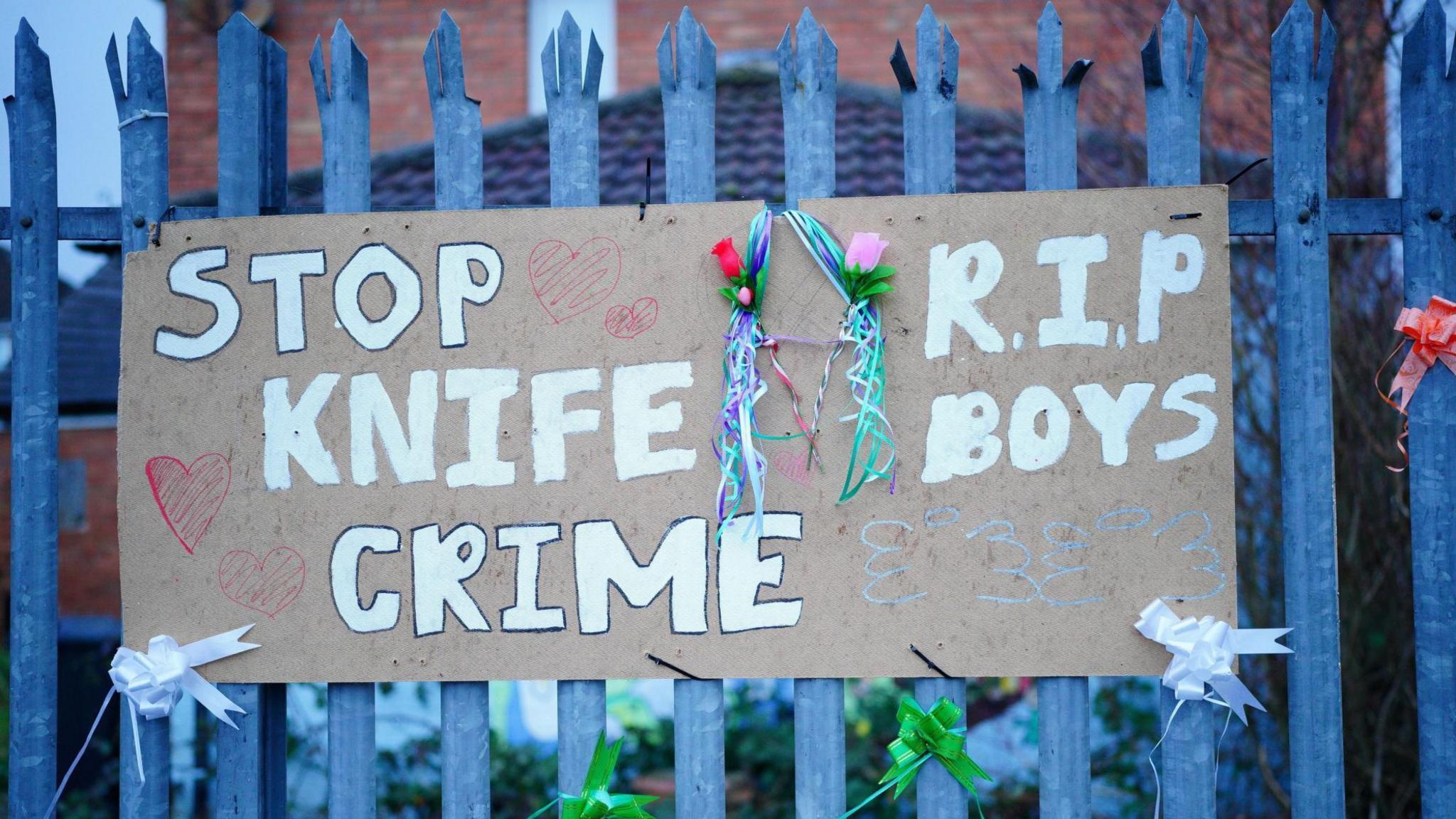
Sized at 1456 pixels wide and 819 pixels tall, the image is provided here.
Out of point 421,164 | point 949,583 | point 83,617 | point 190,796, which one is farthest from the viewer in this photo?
point 83,617

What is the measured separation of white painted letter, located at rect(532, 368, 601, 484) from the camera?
212 cm

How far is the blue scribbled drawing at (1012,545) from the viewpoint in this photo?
206cm

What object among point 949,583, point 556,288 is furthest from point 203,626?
point 949,583

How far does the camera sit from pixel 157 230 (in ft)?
7.30

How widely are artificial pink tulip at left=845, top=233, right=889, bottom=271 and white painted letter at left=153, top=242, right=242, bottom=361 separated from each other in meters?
1.31

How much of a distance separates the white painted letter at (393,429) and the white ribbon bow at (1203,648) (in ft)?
4.91

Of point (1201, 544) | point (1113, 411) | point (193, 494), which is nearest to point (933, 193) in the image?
point (1113, 411)

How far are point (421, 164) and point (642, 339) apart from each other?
3692 mm

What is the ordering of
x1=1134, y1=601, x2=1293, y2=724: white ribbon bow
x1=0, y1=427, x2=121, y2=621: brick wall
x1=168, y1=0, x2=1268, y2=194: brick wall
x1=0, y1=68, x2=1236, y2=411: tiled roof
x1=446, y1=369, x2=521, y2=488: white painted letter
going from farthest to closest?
x1=168, y1=0, x2=1268, y2=194: brick wall < x1=0, y1=427, x2=121, y2=621: brick wall < x1=0, y1=68, x2=1236, y2=411: tiled roof < x1=446, y1=369, x2=521, y2=488: white painted letter < x1=1134, y1=601, x2=1293, y2=724: white ribbon bow

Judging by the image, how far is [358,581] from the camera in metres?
2.14

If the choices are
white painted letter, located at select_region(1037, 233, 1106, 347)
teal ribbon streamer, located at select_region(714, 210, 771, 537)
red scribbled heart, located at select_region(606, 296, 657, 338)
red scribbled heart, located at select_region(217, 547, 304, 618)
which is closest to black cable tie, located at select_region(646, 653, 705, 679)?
teal ribbon streamer, located at select_region(714, 210, 771, 537)

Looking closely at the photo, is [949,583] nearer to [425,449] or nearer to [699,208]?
[699,208]

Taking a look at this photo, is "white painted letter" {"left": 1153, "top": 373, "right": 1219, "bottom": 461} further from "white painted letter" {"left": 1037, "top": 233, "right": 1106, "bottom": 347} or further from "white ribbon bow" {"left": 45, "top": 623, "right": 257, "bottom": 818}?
"white ribbon bow" {"left": 45, "top": 623, "right": 257, "bottom": 818}

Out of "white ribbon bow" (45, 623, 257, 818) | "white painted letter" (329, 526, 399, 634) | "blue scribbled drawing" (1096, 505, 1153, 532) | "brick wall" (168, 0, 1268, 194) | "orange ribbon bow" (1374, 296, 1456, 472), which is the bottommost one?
"white ribbon bow" (45, 623, 257, 818)
